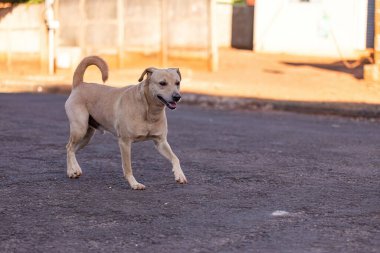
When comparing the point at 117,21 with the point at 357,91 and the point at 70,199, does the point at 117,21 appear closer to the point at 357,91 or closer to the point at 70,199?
the point at 357,91

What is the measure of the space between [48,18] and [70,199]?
644 inches

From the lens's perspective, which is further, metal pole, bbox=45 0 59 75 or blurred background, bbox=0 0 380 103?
metal pole, bbox=45 0 59 75

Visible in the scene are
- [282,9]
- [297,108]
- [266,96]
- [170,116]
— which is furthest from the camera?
[282,9]

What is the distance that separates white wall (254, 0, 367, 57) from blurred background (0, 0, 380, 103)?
0.11ft

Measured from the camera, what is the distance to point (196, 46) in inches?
776

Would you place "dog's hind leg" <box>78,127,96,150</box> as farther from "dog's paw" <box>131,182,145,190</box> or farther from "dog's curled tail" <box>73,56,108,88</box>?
"dog's paw" <box>131,182,145,190</box>

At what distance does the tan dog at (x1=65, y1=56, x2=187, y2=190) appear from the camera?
6.07 metres

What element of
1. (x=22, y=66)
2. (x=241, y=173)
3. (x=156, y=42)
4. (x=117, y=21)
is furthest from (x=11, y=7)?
(x=241, y=173)

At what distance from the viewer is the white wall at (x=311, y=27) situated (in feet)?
85.7

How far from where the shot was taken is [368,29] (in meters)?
25.9

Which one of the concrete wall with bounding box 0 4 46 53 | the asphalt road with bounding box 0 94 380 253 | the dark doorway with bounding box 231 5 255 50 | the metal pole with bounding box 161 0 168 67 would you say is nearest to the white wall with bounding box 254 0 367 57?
the dark doorway with bounding box 231 5 255 50

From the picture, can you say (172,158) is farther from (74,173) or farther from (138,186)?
(74,173)

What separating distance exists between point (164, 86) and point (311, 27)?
21.8m

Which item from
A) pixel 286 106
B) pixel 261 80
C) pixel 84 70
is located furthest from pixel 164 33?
pixel 84 70
